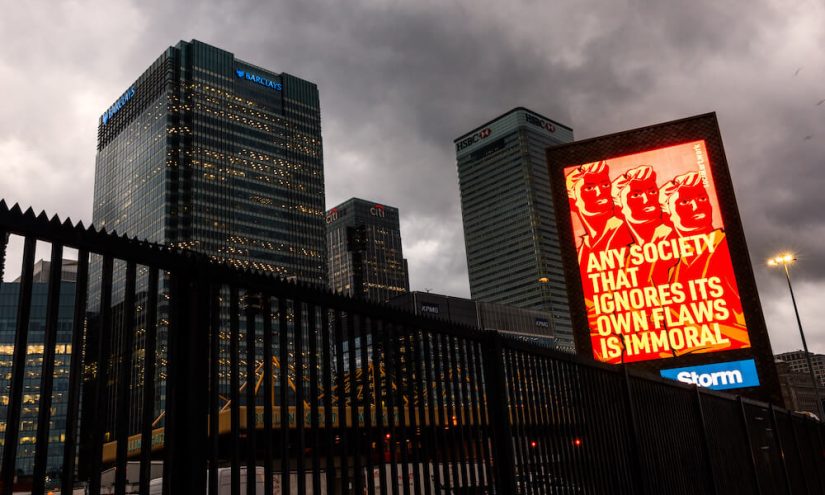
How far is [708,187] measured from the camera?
1426 inches

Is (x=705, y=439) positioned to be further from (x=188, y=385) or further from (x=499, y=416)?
(x=188, y=385)

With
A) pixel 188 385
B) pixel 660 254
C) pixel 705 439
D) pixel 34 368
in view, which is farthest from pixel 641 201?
pixel 34 368

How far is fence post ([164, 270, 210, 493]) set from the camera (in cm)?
465

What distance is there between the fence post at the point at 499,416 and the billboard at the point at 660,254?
90.6ft

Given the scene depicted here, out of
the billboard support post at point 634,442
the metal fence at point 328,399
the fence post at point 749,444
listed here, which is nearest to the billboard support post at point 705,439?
the metal fence at point 328,399

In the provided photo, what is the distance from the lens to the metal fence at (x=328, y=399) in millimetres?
4312

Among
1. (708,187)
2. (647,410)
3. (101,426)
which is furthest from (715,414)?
(708,187)

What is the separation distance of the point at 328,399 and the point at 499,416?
112 inches

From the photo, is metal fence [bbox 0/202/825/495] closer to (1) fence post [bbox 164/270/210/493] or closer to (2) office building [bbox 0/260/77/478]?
(1) fence post [bbox 164/270/210/493]

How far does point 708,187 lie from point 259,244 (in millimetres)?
173746

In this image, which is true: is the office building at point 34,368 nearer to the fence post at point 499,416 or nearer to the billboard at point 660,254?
the fence post at point 499,416

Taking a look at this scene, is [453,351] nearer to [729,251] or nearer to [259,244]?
[729,251]

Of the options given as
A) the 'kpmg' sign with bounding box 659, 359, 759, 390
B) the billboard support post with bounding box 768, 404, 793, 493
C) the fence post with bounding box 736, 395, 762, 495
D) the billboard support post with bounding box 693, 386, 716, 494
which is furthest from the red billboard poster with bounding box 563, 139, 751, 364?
the billboard support post with bounding box 693, 386, 716, 494

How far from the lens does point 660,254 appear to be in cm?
3572
